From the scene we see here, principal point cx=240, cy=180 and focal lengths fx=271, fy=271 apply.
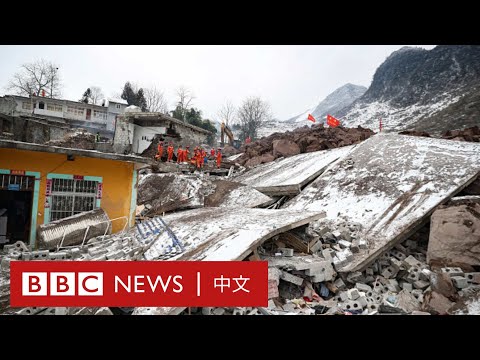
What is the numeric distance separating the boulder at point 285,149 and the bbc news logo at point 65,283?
13209 mm

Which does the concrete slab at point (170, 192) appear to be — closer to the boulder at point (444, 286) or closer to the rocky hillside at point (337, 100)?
the boulder at point (444, 286)

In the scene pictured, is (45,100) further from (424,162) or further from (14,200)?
(424,162)

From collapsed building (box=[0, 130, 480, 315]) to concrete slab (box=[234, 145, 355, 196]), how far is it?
218 mm

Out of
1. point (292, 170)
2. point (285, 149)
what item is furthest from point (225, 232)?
point (285, 149)

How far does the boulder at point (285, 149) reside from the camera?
15.5 meters

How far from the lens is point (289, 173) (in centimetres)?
1134

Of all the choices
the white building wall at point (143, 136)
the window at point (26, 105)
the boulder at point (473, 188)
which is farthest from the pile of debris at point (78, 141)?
the boulder at point (473, 188)

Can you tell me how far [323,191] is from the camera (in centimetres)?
859

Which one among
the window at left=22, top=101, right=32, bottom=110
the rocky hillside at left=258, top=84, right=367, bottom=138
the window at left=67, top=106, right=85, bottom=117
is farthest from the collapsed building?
the rocky hillside at left=258, top=84, right=367, bottom=138

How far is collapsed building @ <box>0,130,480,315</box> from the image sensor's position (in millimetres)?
4352

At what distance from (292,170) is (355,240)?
248 inches

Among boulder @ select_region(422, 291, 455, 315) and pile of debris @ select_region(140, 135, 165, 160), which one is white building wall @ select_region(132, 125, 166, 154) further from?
boulder @ select_region(422, 291, 455, 315)

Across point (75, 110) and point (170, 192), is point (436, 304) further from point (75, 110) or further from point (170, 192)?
point (75, 110)

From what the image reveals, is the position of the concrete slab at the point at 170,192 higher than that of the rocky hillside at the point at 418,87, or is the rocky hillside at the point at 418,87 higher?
the rocky hillside at the point at 418,87
